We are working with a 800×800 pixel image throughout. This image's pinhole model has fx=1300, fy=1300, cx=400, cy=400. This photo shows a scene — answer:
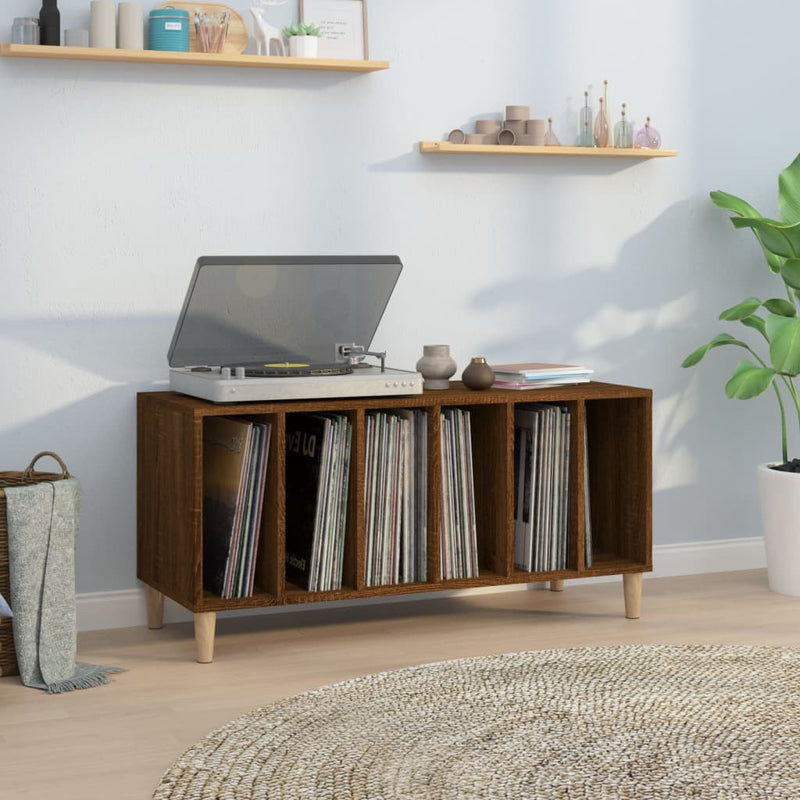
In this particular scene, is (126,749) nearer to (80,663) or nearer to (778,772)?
(80,663)

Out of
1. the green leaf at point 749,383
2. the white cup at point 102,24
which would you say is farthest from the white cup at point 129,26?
the green leaf at point 749,383

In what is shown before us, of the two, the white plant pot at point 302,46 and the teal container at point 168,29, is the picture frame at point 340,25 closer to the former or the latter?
the white plant pot at point 302,46

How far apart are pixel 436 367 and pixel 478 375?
0.14 metres

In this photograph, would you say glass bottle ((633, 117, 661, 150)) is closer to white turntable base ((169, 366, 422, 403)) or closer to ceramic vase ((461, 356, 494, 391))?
ceramic vase ((461, 356, 494, 391))

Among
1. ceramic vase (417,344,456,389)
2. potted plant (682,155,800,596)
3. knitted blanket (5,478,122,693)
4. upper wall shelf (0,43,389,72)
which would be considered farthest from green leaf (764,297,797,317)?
knitted blanket (5,478,122,693)

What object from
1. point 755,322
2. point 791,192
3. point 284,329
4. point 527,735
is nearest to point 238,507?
point 284,329

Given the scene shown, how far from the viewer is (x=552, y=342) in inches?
163

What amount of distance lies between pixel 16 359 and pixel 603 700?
1.79 meters

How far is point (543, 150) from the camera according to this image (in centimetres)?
393

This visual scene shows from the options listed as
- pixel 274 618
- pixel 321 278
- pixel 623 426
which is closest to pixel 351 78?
pixel 321 278

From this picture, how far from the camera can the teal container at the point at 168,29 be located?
3.48 metres

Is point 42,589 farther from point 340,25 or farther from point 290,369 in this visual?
point 340,25

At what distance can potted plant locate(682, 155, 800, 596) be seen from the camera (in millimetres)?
3908

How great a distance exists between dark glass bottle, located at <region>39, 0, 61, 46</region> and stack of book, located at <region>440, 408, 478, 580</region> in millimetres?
1427
